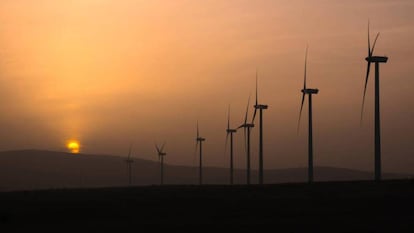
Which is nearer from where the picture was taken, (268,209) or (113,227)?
(113,227)

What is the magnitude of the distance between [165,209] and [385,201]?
52.3 feet

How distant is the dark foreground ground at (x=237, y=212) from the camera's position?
5066 cm

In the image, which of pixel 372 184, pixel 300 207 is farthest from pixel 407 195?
pixel 372 184

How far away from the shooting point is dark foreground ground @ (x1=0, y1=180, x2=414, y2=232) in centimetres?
5066

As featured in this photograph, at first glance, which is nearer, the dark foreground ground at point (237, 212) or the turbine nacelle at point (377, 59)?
the dark foreground ground at point (237, 212)

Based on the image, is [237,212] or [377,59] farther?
[377,59]

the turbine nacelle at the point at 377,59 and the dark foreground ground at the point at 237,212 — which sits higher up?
the turbine nacelle at the point at 377,59

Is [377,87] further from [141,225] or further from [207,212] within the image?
[141,225]

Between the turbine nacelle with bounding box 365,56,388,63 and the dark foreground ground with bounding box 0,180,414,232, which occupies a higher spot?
the turbine nacelle with bounding box 365,56,388,63

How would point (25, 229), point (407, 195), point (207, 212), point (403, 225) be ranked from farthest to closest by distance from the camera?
point (407, 195)
point (207, 212)
point (25, 229)
point (403, 225)

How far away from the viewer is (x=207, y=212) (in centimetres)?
6053

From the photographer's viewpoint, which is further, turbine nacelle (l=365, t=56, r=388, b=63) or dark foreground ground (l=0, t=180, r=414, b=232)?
turbine nacelle (l=365, t=56, r=388, b=63)

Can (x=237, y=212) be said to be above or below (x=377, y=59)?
below

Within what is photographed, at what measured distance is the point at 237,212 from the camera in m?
60.4
